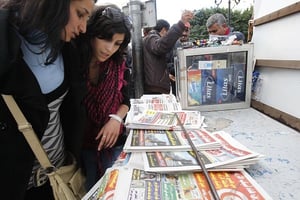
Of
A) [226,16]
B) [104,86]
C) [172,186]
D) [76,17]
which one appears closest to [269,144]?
[172,186]

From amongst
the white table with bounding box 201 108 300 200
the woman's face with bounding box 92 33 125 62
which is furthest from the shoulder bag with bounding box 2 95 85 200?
the white table with bounding box 201 108 300 200

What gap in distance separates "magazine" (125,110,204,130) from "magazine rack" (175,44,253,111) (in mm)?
230

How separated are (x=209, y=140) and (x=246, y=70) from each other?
679mm

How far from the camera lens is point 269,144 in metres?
0.87

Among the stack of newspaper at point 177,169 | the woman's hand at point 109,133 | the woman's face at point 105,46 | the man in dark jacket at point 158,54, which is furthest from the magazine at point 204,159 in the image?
the man in dark jacket at point 158,54

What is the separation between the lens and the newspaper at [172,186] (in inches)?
21.4

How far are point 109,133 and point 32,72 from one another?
418 mm

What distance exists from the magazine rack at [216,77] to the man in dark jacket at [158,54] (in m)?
0.38

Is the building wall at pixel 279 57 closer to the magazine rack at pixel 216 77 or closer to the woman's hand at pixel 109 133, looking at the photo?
the magazine rack at pixel 216 77

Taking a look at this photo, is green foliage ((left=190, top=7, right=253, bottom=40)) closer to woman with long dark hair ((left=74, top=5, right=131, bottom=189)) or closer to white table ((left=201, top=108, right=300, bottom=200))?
white table ((left=201, top=108, right=300, bottom=200))

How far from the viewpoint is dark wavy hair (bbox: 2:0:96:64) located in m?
0.55

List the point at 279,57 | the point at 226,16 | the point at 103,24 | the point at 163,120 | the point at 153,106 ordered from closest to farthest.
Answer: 1. the point at 103,24
2. the point at 163,120
3. the point at 279,57
4. the point at 153,106
5. the point at 226,16

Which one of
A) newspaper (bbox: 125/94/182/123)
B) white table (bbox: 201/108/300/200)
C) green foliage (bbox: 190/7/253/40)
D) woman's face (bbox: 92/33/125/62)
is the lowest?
white table (bbox: 201/108/300/200)

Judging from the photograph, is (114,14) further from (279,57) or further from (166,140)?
(279,57)
